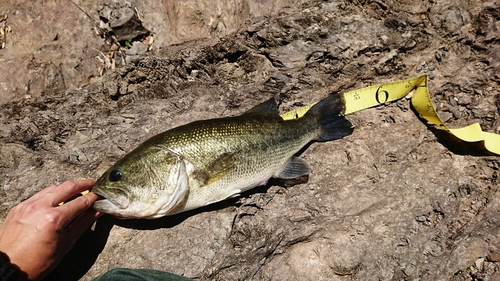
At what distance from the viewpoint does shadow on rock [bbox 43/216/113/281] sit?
3.44 meters

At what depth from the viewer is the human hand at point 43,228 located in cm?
302

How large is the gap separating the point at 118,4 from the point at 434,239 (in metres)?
4.83

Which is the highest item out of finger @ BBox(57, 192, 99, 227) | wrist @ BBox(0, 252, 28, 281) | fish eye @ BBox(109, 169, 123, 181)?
fish eye @ BBox(109, 169, 123, 181)

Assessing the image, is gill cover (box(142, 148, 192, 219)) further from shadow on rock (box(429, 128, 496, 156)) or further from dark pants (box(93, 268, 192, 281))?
shadow on rock (box(429, 128, 496, 156))

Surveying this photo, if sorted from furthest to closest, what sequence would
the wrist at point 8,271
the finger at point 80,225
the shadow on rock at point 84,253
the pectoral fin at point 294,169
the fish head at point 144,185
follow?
the pectoral fin at point 294,169
the shadow on rock at point 84,253
the finger at point 80,225
the fish head at point 144,185
the wrist at point 8,271

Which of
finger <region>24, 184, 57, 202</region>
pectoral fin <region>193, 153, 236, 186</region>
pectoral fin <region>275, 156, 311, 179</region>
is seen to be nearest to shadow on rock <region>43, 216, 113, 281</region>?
finger <region>24, 184, 57, 202</region>

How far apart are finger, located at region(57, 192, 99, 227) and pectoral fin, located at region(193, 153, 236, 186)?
0.92 metres

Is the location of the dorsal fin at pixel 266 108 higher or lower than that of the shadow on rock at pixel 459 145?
higher

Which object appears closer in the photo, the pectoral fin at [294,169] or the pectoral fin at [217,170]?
the pectoral fin at [217,170]

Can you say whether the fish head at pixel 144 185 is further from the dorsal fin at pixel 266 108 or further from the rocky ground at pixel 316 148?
the dorsal fin at pixel 266 108

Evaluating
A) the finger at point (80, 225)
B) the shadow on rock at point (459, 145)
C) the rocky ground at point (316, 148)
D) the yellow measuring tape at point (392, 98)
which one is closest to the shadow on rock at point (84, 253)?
the rocky ground at point (316, 148)

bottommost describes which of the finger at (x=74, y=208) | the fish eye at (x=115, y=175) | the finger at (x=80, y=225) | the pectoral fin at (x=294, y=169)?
the pectoral fin at (x=294, y=169)

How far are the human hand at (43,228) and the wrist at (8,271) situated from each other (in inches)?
2.4

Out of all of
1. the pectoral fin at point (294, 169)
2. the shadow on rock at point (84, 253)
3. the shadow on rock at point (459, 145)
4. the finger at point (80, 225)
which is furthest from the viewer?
the shadow on rock at point (459, 145)
